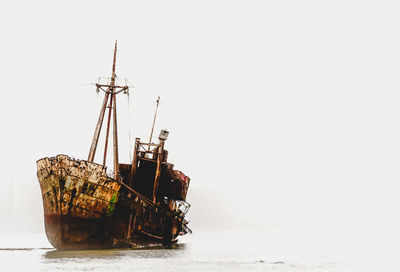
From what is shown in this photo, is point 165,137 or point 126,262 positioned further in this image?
point 165,137

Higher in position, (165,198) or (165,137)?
(165,137)

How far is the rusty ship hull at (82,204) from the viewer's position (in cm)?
2286

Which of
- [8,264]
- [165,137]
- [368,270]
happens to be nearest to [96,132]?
[165,137]

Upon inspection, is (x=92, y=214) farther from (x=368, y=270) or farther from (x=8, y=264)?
(x=368, y=270)

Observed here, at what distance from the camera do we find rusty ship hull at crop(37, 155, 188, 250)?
900 inches

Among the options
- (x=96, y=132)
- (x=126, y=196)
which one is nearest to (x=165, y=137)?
(x=96, y=132)

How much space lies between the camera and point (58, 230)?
23141 millimetres

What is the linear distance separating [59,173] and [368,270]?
17.1m

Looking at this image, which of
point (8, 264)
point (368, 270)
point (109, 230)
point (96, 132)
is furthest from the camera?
point (96, 132)

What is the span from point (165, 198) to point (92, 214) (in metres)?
12.5

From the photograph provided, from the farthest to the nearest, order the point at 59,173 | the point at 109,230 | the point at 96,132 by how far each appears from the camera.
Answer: the point at 96,132 < the point at 109,230 < the point at 59,173

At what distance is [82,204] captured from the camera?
23047 mm

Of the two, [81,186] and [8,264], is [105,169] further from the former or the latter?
[8,264]

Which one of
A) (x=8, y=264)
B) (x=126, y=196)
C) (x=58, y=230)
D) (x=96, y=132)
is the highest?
(x=96, y=132)
